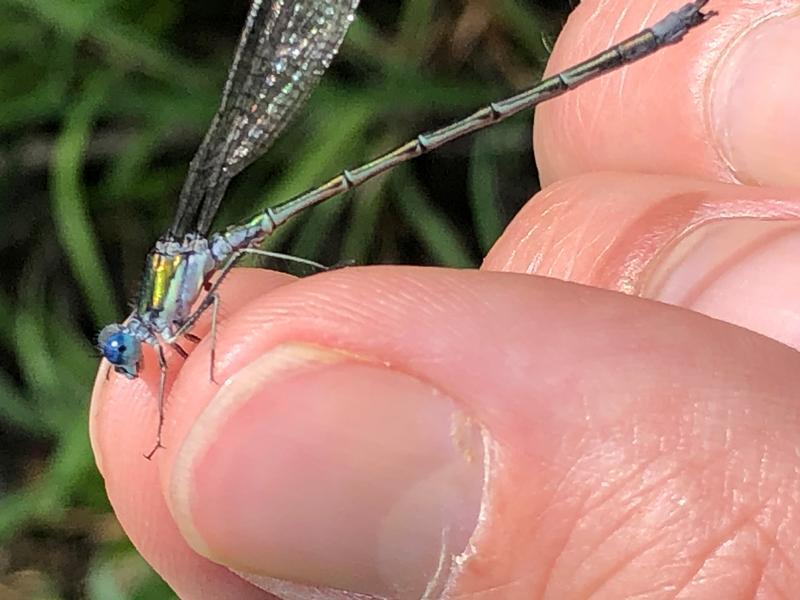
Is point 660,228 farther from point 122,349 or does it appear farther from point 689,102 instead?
point 122,349

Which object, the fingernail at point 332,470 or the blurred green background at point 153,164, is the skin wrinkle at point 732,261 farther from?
the blurred green background at point 153,164

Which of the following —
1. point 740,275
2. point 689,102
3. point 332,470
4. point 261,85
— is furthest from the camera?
point 261,85

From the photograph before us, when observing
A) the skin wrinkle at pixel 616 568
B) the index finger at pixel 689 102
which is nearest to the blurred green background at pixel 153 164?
the index finger at pixel 689 102

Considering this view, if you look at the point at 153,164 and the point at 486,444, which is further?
the point at 153,164

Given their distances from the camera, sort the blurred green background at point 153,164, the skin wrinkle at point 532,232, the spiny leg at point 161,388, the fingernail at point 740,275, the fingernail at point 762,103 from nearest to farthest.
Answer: the fingernail at point 740,275 → the spiny leg at point 161,388 → the fingernail at point 762,103 → the skin wrinkle at point 532,232 → the blurred green background at point 153,164

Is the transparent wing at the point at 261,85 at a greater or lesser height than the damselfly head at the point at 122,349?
greater

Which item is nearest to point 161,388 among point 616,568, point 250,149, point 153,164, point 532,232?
point 250,149

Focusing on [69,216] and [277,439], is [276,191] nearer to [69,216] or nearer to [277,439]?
[69,216]

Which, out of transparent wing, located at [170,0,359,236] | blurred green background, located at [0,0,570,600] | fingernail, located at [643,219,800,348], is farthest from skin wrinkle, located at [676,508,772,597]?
blurred green background, located at [0,0,570,600]
